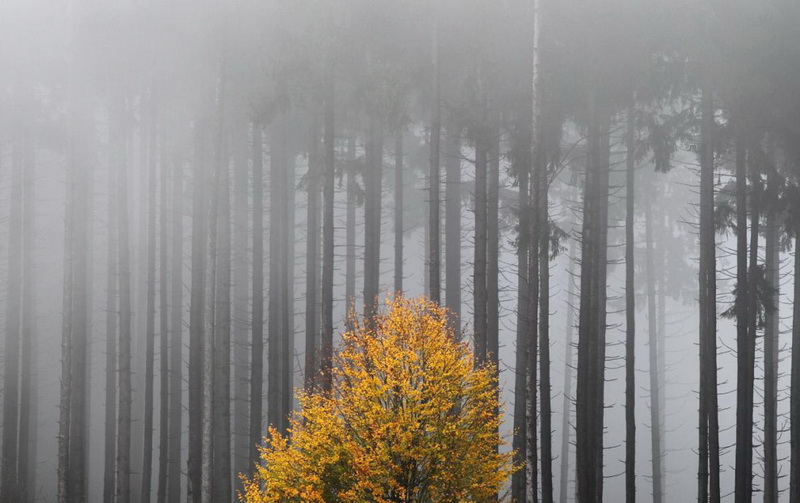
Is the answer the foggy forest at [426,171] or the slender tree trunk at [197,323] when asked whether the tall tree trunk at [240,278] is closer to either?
the foggy forest at [426,171]

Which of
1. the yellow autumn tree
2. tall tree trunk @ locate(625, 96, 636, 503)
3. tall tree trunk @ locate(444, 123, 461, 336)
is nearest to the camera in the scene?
the yellow autumn tree

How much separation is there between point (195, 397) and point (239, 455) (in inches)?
265

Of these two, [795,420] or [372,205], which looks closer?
[795,420]

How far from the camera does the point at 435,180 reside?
1588 centimetres

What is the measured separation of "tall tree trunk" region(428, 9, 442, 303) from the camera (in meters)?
15.1

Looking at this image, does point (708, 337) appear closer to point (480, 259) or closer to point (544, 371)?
point (544, 371)

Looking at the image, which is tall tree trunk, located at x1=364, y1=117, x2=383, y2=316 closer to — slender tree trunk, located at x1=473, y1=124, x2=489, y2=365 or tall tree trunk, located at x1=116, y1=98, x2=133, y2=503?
Result: slender tree trunk, located at x1=473, y1=124, x2=489, y2=365

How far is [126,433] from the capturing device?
19.0m

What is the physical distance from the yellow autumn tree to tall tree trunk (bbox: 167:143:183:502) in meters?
11.9

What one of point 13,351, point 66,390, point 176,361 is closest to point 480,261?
point 66,390

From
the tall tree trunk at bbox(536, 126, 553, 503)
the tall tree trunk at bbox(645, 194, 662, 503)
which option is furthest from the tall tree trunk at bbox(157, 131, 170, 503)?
the tall tree trunk at bbox(645, 194, 662, 503)

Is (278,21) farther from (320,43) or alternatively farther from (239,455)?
(239,455)

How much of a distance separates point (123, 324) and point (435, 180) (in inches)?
382

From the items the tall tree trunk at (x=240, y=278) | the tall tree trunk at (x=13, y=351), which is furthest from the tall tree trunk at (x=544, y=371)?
the tall tree trunk at (x=13, y=351)
